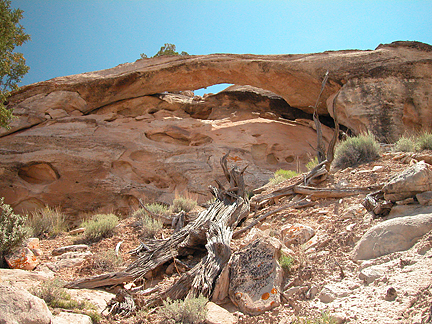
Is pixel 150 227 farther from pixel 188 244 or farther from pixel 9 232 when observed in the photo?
pixel 9 232

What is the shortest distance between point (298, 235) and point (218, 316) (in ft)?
4.97

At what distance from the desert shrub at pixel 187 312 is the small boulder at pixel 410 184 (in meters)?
2.35

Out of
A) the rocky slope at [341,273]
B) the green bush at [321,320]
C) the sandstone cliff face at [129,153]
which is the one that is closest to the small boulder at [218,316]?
the rocky slope at [341,273]

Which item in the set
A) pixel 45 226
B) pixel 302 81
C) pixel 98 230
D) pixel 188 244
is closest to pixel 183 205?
pixel 98 230

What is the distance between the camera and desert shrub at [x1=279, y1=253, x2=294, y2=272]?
3213mm

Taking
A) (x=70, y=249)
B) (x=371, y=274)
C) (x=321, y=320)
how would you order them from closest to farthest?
(x=321, y=320) < (x=371, y=274) < (x=70, y=249)

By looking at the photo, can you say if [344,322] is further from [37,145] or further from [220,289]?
[37,145]

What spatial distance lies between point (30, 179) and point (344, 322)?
9.66 m

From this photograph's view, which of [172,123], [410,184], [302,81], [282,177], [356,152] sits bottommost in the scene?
[282,177]

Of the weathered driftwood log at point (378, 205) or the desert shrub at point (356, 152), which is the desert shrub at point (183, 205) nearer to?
the desert shrub at point (356, 152)

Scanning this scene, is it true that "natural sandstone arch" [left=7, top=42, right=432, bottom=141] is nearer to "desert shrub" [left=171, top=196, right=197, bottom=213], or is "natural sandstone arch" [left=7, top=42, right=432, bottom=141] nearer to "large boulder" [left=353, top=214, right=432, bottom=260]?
"desert shrub" [left=171, top=196, right=197, bottom=213]

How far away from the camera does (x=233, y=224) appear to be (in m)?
5.12

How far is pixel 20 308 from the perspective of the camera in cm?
244

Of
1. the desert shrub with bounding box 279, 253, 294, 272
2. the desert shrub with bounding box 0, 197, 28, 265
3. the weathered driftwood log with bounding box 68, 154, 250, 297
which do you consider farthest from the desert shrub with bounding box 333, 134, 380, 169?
the desert shrub with bounding box 0, 197, 28, 265
